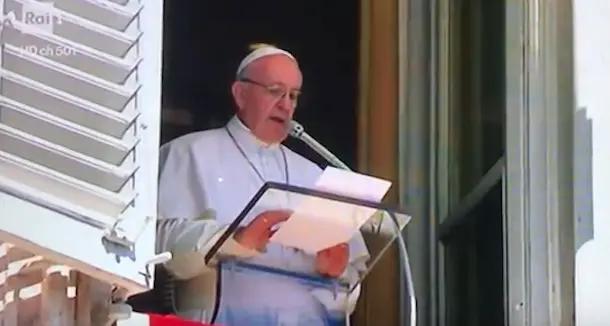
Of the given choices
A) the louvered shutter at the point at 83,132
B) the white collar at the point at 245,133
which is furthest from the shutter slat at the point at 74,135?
the white collar at the point at 245,133

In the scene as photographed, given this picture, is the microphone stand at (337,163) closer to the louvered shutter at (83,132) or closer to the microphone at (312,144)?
the microphone at (312,144)

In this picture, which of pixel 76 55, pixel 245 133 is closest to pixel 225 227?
pixel 245 133

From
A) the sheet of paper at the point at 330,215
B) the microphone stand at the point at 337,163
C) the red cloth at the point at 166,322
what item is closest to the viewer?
the red cloth at the point at 166,322

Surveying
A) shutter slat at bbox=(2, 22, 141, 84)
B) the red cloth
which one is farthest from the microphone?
shutter slat at bbox=(2, 22, 141, 84)

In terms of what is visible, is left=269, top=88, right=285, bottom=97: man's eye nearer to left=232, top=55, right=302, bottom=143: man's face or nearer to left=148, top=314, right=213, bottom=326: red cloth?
left=232, top=55, right=302, bottom=143: man's face

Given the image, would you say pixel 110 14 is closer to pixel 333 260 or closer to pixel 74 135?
pixel 74 135

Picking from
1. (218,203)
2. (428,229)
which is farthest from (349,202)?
(428,229)

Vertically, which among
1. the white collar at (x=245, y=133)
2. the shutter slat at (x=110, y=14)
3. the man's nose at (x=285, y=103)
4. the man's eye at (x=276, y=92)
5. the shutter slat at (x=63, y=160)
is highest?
the man's eye at (x=276, y=92)

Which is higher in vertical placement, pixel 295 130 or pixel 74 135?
pixel 295 130
